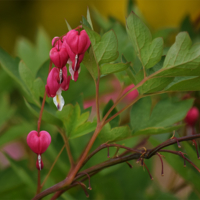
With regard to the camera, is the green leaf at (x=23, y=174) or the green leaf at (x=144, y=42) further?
the green leaf at (x=23, y=174)

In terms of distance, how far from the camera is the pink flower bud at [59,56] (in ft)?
1.20

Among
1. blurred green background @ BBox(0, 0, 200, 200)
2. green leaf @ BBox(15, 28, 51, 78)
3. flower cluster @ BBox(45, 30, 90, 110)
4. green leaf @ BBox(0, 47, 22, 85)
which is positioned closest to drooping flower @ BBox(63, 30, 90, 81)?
flower cluster @ BBox(45, 30, 90, 110)

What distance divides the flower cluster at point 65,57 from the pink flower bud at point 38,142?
5 centimetres

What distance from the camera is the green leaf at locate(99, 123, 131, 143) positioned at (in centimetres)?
41

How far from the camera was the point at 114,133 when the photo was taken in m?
0.41

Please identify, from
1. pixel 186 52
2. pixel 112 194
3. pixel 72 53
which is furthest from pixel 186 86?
pixel 112 194

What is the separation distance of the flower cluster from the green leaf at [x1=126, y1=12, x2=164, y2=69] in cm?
6

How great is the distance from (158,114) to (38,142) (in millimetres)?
222

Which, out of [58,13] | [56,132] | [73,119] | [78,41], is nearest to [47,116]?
[73,119]

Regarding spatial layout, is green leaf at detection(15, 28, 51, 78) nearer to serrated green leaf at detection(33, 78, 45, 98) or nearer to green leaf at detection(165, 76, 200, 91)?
serrated green leaf at detection(33, 78, 45, 98)

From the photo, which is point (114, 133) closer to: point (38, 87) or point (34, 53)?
point (38, 87)

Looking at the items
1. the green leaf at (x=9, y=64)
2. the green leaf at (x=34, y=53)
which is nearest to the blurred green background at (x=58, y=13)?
the green leaf at (x=34, y=53)

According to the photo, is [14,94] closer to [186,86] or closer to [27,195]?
[27,195]

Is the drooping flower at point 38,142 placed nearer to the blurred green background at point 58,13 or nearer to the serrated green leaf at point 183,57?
the serrated green leaf at point 183,57
